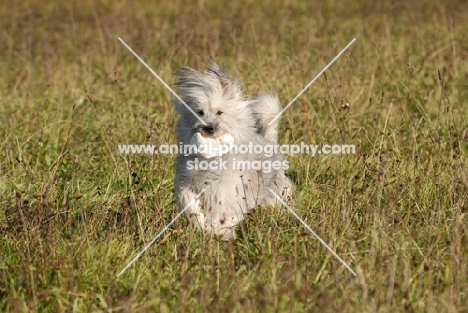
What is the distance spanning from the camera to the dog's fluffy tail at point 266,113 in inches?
228

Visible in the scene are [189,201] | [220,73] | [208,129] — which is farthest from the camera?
[220,73]

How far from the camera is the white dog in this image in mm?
5043

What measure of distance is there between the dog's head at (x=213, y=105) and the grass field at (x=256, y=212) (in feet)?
1.90

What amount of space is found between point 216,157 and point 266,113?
2.69 ft

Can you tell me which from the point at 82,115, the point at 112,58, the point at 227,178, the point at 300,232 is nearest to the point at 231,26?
the point at 112,58

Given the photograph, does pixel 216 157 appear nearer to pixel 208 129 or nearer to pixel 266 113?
pixel 208 129

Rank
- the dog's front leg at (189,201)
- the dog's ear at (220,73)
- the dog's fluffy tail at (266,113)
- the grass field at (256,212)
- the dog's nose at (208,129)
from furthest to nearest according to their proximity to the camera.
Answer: the dog's fluffy tail at (266,113) → the dog's ear at (220,73) → the dog's front leg at (189,201) → the dog's nose at (208,129) → the grass field at (256,212)

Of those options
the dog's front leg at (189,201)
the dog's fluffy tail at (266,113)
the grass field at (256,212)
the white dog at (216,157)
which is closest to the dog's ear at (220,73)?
the white dog at (216,157)

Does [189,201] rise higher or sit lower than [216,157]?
lower

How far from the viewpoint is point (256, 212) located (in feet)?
Answer: 16.4

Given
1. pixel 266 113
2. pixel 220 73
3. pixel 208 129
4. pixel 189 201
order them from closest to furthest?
pixel 208 129 < pixel 189 201 < pixel 220 73 < pixel 266 113

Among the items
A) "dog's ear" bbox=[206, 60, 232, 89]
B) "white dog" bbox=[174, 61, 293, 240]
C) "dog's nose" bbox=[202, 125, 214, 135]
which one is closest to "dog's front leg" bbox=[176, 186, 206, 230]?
"white dog" bbox=[174, 61, 293, 240]

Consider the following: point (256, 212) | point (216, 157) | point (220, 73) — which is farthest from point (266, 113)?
point (256, 212)

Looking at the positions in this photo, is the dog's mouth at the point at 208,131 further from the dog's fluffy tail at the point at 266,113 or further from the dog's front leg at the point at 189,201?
the dog's fluffy tail at the point at 266,113
